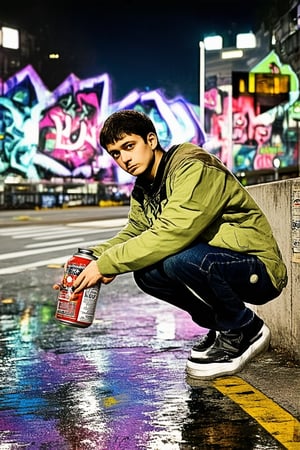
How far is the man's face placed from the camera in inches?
132

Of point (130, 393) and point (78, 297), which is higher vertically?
point (78, 297)

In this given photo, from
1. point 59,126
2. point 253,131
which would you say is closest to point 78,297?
point 59,126

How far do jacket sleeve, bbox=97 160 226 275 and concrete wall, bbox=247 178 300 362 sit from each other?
2.77ft

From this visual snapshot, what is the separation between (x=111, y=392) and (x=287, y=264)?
1292 mm

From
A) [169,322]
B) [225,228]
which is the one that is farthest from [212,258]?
[169,322]

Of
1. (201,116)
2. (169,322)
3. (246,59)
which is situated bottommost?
(169,322)

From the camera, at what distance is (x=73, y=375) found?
3.80 m

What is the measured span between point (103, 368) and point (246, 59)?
99.7 m

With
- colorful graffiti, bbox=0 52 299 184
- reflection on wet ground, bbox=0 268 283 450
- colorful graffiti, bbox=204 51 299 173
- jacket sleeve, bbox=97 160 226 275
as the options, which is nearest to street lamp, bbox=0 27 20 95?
colorful graffiti, bbox=0 52 299 184

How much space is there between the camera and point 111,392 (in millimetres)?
3404

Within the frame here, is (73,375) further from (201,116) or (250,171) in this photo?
(250,171)

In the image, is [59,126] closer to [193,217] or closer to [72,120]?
[72,120]

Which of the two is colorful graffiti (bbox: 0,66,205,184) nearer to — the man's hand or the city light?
the city light

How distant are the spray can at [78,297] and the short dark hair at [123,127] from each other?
1.77 feet
